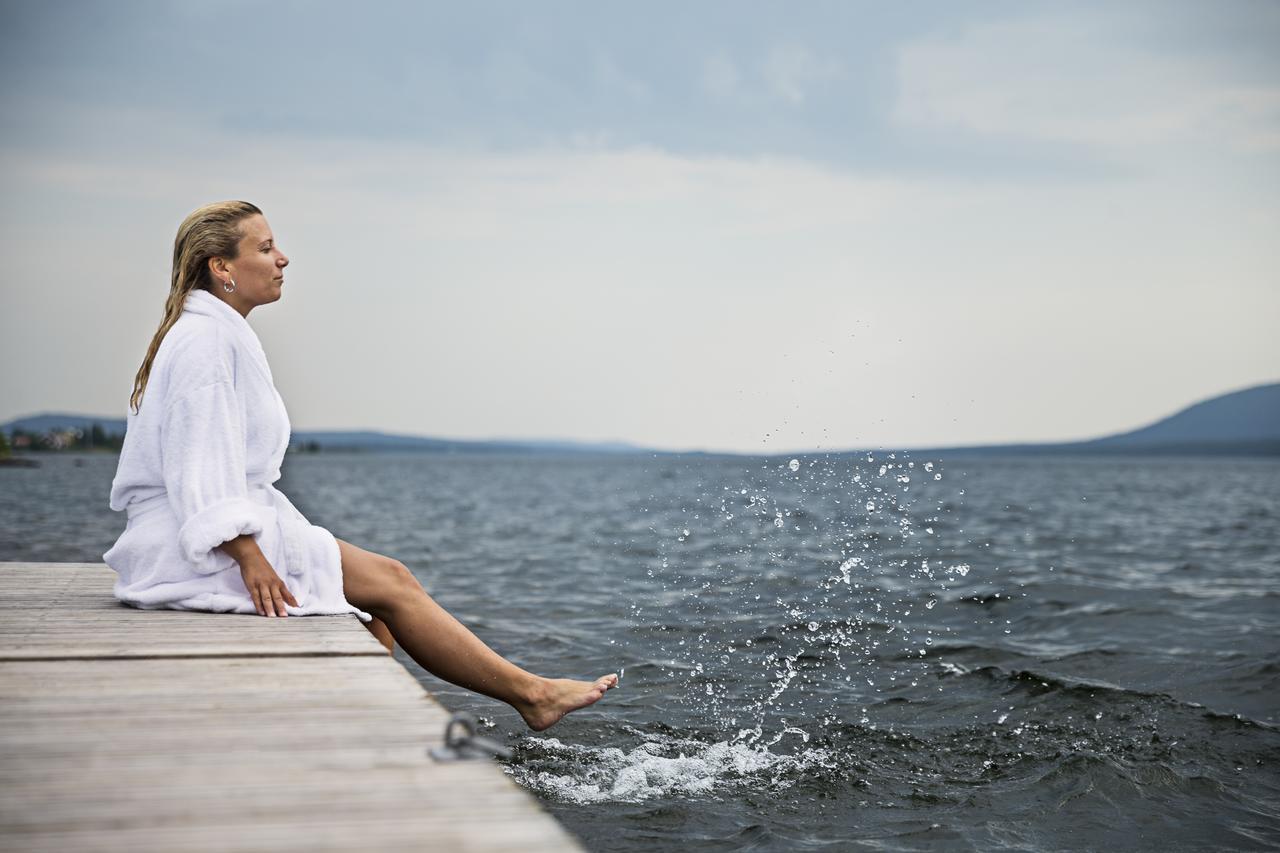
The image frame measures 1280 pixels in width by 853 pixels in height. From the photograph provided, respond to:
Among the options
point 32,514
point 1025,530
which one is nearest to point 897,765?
point 1025,530

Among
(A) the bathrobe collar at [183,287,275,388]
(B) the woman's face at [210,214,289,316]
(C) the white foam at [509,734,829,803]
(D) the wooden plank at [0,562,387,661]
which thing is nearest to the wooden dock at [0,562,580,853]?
(D) the wooden plank at [0,562,387,661]

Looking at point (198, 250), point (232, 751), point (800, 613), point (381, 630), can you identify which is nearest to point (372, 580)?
point (381, 630)

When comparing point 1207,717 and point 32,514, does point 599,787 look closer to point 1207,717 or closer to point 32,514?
point 1207,717

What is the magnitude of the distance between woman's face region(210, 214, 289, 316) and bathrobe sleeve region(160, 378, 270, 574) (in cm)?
38

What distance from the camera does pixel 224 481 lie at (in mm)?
3666

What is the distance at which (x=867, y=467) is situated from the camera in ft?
216

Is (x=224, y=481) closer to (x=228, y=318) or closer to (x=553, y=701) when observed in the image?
(x=228, y=318)

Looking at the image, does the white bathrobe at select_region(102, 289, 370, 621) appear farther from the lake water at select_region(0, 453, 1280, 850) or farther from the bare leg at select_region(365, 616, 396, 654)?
the lake water at select_region(0, 453, 1280, 850)

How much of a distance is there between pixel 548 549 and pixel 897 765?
1225 cm

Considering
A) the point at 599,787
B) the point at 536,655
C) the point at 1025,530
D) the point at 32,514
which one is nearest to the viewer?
the point at 599,787

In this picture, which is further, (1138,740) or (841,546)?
(841,546)

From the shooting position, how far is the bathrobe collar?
3.84 metres

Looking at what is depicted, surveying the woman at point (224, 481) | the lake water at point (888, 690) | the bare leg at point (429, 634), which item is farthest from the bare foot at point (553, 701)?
the lake water at point (888, 690)

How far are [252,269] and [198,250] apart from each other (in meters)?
0.19
